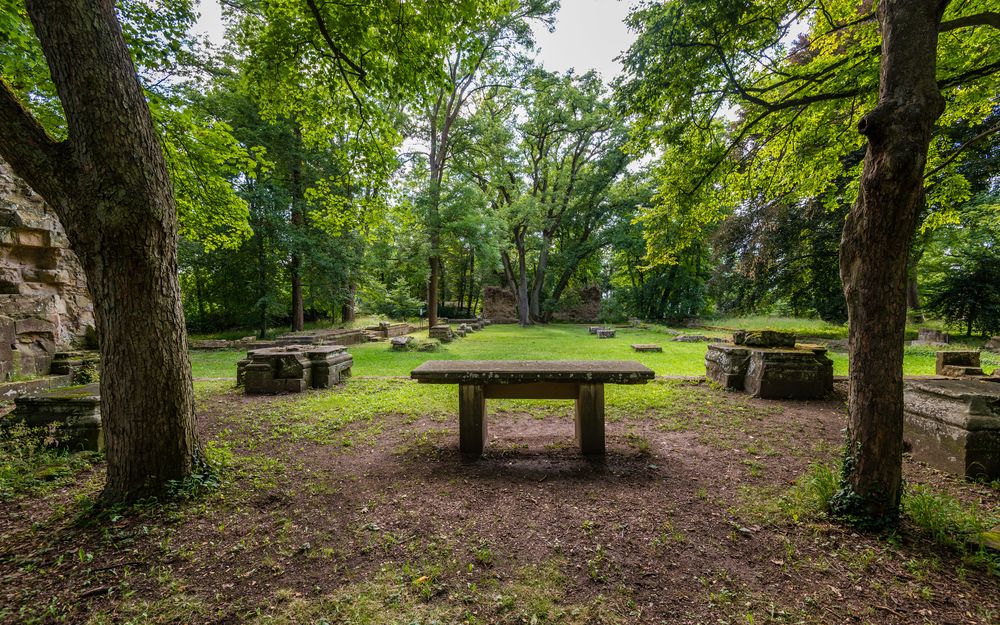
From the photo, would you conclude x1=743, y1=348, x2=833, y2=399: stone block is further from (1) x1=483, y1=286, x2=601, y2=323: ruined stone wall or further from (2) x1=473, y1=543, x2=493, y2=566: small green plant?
(1) x1=483, y1=286, x2=601, y2=323: ruined stone wall

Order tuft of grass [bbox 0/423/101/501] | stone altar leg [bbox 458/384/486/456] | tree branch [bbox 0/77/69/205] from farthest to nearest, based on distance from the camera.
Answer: stone altar leg [bbox 458/384/486/456] → tuft of grass [bbox 0/423/101/501] → tree branch [bbox 0/77/69/205]

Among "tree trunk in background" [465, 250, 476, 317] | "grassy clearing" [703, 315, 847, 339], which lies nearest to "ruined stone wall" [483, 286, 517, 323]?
"tree trunk in background" [465, 250, 476, 317]

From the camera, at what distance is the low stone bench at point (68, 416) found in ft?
12.4

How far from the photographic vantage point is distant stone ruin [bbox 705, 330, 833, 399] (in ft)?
19.6

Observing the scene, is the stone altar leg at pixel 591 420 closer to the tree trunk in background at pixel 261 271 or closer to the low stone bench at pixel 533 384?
the low stone bench at pixel 533 384

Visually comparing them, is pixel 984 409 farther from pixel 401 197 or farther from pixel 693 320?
pixel 693 320

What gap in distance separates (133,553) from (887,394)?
489 cm

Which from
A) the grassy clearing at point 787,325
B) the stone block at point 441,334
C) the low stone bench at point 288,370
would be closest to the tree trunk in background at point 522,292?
the stone block at point 441,334

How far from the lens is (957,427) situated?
3350 millimetres

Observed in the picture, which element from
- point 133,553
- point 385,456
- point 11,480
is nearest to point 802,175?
point 385,456

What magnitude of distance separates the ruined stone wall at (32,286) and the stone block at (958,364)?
46.2 ft

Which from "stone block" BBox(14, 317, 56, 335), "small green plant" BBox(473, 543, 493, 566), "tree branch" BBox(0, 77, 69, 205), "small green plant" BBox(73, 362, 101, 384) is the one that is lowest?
"small green plant" BBox(473, 543, 493, 566)

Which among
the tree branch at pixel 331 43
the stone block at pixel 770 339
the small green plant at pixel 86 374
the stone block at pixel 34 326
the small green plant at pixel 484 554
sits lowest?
the small green plant at pixel 484 554

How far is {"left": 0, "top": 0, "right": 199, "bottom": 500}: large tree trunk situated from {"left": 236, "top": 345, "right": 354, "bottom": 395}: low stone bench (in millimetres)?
3824
